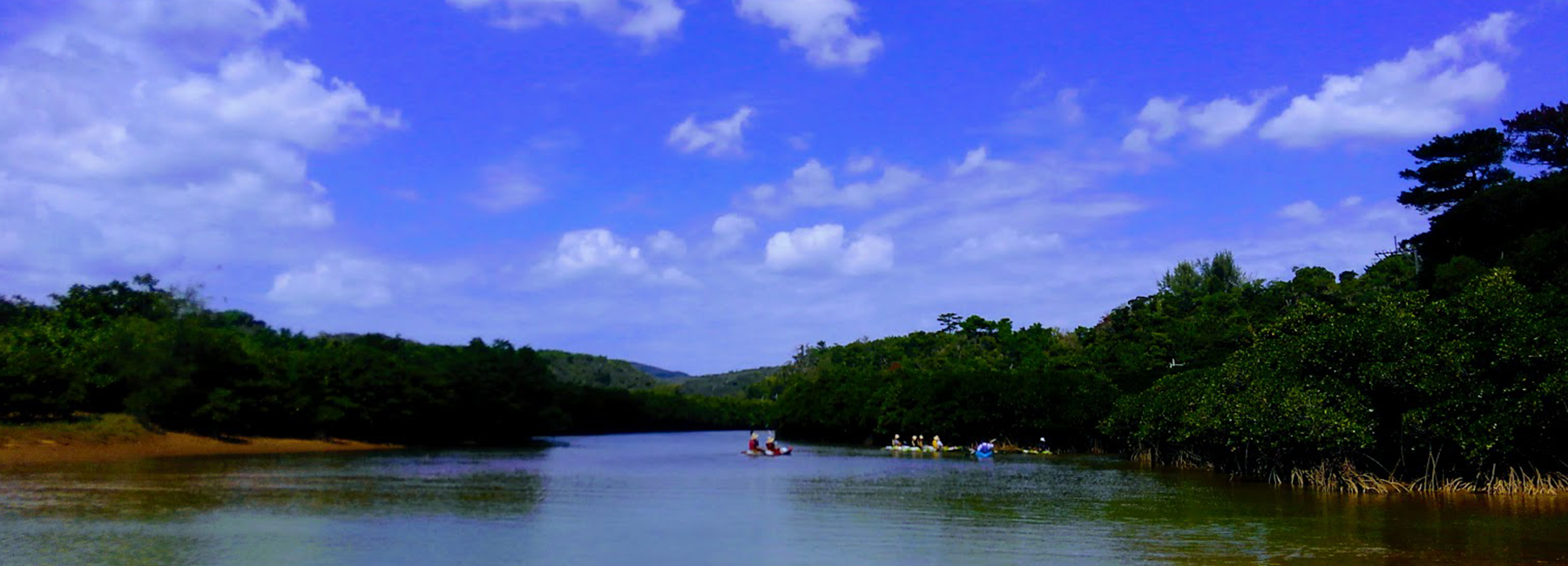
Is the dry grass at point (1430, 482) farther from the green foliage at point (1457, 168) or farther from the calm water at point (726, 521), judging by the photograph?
the green foliage at point (1457, 168)

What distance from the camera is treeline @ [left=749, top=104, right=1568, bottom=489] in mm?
24891

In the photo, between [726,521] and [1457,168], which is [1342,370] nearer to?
[726,521]

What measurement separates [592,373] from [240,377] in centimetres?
13095

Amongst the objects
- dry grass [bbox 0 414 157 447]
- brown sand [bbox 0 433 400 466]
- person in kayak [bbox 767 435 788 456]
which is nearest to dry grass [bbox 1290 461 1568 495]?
person in kayak [bbox 767 435 788 456]

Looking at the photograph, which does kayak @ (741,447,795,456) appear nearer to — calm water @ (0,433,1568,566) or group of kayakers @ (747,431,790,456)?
group of kayakers @ (747,431,790,456)

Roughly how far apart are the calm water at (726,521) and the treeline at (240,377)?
44.9 feet

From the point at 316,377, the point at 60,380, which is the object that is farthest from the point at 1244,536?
the point at 316,377

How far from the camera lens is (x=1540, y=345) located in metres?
24.0

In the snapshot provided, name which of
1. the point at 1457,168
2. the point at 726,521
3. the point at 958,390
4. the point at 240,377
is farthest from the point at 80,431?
the point at 1457,168

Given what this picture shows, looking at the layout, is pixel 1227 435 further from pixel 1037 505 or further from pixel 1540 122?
pixel 1540 122

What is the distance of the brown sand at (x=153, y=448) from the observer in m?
39.9

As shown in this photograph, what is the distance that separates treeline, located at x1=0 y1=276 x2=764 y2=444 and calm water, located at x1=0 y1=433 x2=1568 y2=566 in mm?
13694

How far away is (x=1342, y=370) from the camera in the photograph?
27.4 metres

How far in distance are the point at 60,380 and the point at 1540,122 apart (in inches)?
2725
